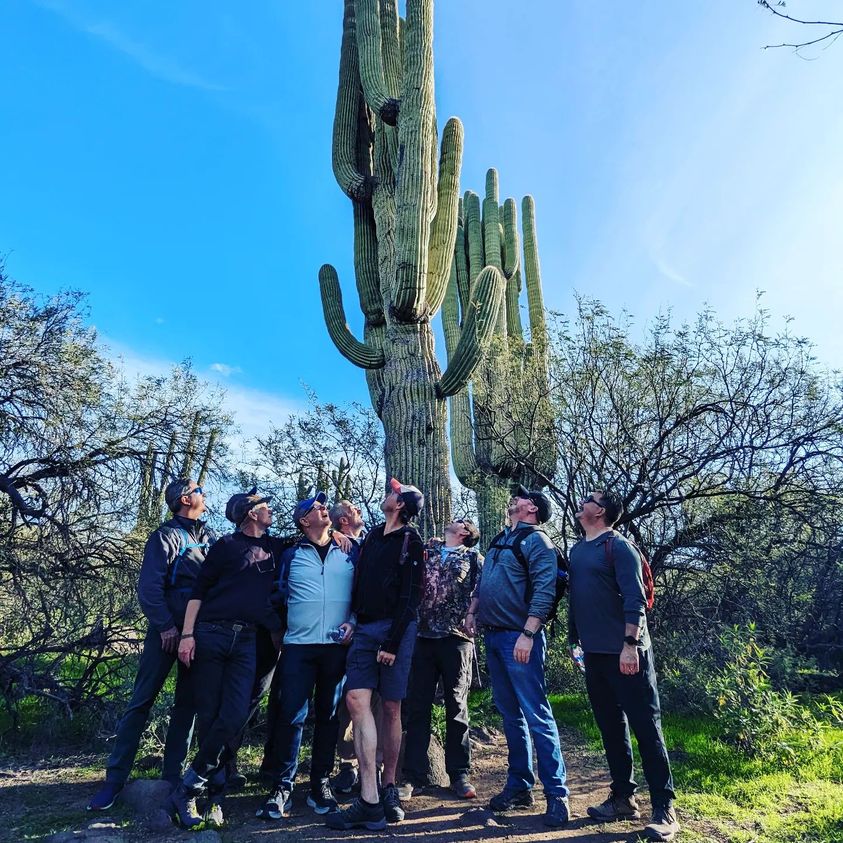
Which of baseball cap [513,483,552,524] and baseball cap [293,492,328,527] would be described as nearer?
baseball cap [293,492,328,527]

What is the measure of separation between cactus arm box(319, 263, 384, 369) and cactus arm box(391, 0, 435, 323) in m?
0.81

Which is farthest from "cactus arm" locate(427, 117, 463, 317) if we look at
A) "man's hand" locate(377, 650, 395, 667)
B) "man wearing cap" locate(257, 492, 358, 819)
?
"man's hand" locate(377, 650, 395, 667)

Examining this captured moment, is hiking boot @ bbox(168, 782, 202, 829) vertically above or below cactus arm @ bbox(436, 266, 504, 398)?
below

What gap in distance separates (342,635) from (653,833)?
2006mm

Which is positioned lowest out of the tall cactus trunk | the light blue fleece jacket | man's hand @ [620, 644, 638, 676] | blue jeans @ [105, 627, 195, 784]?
blue jeans @ [105, 627, 195, 784]

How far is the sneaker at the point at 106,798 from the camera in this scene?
366 cm

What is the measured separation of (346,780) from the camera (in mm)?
4180

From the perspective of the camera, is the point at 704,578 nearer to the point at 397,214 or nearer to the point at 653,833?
the point at 653,833

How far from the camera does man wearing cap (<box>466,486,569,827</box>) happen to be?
3725 millimetres

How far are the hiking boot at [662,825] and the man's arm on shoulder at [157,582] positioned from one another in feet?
9.71

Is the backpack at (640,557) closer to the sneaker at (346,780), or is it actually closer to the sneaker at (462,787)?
the sneaker at (462,787)

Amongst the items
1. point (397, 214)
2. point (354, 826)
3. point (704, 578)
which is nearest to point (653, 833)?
point (354, 826)

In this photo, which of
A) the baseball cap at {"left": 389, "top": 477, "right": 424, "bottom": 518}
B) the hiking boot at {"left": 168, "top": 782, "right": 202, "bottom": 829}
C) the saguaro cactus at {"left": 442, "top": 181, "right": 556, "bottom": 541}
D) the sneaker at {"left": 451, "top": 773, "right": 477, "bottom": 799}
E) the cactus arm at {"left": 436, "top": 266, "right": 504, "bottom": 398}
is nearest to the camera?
the hiking boot at {"left": 168, "top": 782, "right": 202, "bottom": 829}

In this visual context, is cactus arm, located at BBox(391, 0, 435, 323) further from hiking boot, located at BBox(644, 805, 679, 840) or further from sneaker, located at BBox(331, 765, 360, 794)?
hiking boot, located at BBox(644, 805, 679, 840)
